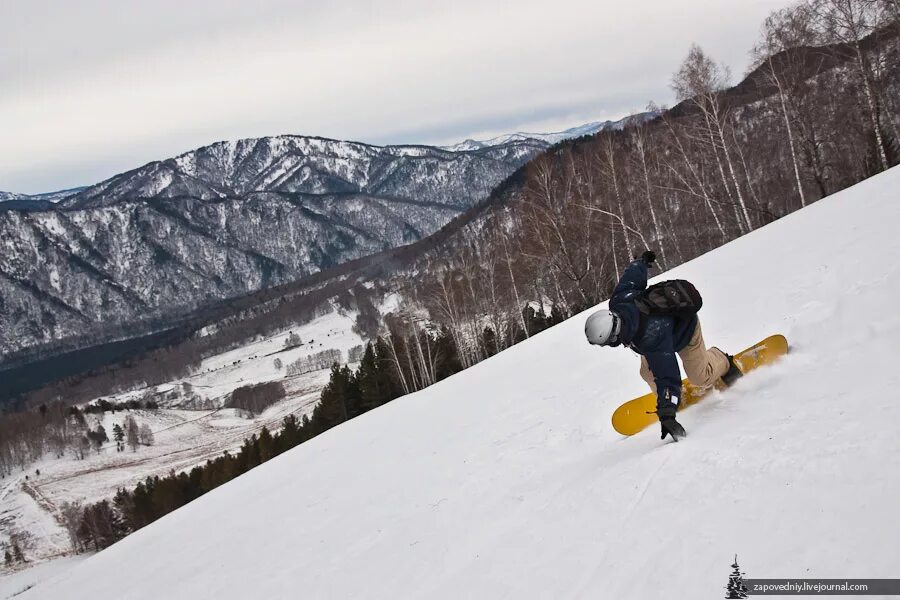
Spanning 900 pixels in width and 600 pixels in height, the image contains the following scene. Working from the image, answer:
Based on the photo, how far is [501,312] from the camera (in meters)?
41.4

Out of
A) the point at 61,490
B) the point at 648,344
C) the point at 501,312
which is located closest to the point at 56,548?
the point at 61,490

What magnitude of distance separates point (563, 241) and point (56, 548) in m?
88.0

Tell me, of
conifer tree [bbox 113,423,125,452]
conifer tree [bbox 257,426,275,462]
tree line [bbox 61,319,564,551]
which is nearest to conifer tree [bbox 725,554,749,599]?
tree line [bbox 61,319,564,551]

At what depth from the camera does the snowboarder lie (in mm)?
5086

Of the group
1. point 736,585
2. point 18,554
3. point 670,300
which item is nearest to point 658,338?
point 670,300

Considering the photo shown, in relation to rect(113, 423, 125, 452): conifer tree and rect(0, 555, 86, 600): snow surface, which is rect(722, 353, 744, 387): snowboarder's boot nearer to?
rect(0, 555, 86, 600): snow surface

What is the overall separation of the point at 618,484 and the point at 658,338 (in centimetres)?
140

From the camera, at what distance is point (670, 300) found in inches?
208

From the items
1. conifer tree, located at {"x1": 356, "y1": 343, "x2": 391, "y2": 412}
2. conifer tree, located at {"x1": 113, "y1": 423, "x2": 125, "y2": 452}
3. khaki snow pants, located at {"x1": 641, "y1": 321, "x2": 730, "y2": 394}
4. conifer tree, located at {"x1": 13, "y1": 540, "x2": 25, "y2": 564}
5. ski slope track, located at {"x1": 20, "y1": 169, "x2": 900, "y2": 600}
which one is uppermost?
khaki snow pants, located at {"x1": 641, "y1": 321, "x2": 730, "y2": 394}

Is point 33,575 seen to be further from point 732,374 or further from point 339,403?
point 732,374

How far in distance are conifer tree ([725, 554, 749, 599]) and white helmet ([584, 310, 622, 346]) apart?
6.85 feet

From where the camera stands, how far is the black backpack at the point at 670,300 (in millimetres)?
5238

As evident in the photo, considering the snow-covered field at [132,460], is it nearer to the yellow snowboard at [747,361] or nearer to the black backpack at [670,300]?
the yellow snowboard at [747,361]

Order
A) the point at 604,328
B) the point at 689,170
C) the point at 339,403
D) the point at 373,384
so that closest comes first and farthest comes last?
the point at 604,328 < the point at 689,170 < the point at 373,384 < the point at 339,403
